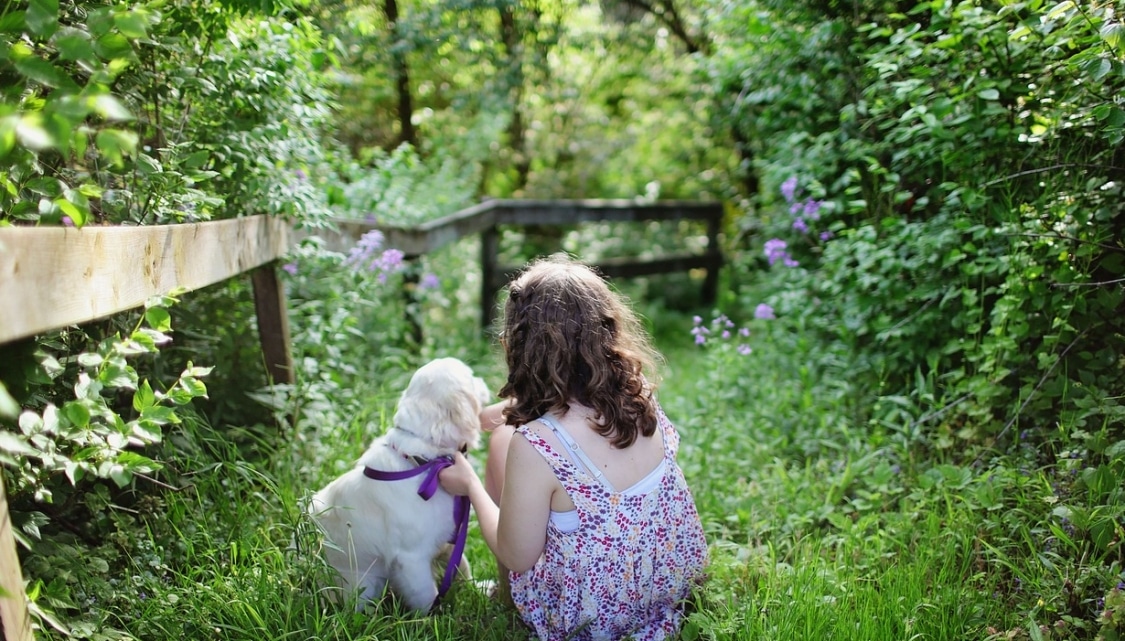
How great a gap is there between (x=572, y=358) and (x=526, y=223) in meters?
4.08

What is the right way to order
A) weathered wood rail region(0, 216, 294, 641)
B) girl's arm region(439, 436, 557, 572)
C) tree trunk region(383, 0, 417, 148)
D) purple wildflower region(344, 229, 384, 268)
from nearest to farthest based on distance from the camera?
weathered wood rail region(0, 216, 294, 641)
girl's arm region(439, 436, 557, 572)
purple wildflower region(344, 229, 384, 268)
tree trunk region(383, 0, 417, 148)

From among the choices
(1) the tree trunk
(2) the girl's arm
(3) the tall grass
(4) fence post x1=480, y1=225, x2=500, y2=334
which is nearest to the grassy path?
(3) the tall grass

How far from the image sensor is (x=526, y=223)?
6.10 m

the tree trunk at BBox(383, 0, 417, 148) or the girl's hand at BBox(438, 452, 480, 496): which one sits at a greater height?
the tree trunk at BBox(383, 0, 417, 148)

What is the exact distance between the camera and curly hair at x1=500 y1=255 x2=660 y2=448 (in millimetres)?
2107

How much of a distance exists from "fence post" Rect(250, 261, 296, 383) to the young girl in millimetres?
1024

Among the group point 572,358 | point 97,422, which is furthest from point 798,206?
point 97,422

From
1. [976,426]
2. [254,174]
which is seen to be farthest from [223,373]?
[976,426]

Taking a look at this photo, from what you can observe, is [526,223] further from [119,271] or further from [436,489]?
[119,271]

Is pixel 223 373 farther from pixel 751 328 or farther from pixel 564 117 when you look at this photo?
pixel 564 117

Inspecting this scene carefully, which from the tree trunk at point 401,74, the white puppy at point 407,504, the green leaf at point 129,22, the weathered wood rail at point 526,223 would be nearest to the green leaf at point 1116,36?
the white puppy at point 407,504

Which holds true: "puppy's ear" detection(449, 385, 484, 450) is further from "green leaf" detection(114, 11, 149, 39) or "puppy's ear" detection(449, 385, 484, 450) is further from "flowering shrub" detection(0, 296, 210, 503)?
"green leaf" detection(114, 11, 149, 39)

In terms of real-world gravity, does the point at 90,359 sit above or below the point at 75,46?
below

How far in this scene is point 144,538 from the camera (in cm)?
231
